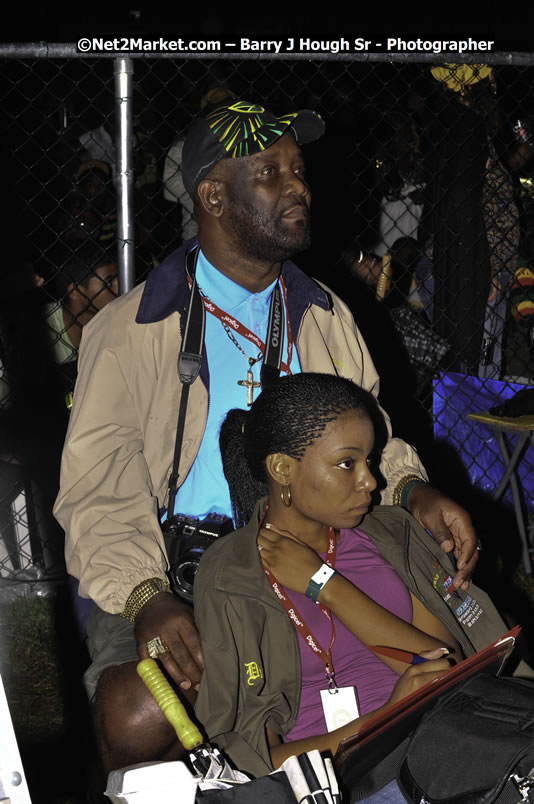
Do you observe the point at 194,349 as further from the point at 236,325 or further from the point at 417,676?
the point at 417,676

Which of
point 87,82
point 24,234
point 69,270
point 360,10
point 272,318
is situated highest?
point 360,10

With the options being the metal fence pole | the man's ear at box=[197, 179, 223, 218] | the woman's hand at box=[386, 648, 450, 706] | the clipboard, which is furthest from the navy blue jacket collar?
the clipboard

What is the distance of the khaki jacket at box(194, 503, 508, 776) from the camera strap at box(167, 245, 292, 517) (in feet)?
1.31

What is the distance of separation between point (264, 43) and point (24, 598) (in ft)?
10.4

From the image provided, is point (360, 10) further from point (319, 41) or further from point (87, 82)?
point (319, 41)

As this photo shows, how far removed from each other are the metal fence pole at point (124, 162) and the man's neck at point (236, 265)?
99 cm

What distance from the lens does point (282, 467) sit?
103 inches

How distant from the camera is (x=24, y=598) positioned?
499cm

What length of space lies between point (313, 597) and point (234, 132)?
1.53 meters

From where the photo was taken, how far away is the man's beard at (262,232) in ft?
9.90

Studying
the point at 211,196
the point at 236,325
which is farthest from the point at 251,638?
the point at 211,196

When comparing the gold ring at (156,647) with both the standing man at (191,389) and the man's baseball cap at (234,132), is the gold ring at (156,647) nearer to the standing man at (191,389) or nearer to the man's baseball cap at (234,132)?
the standing man at (191,389)

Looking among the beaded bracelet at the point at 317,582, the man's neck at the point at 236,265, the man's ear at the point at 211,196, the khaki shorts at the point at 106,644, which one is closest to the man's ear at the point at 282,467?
the beaded bracelet at the point at 317,582

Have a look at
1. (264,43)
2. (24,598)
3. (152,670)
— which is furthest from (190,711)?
(264,43)
